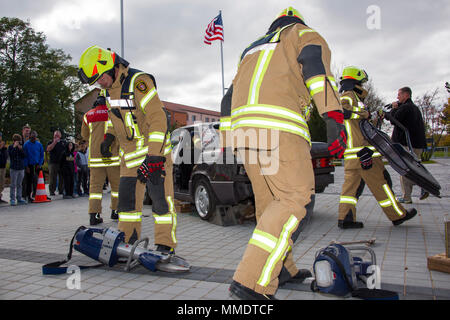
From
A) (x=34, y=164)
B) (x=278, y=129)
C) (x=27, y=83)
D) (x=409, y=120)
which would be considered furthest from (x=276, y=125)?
(x=27, y=83)

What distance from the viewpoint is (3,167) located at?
1002 centimetres

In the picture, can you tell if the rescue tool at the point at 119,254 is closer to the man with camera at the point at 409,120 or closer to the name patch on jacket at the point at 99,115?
the name patch on jacket at the point at 99,115

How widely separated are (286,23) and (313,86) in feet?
2.05

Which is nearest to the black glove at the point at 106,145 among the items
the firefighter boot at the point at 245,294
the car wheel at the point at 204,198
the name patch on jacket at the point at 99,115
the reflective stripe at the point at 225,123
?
the name patch on jacket at the point at 99,115

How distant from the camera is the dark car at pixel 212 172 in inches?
225

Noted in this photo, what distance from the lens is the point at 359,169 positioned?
5266mm

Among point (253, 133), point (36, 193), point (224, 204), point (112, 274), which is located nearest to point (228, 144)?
point (253, 133)

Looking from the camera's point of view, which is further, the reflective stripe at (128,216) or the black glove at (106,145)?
the black glove at (106,145)

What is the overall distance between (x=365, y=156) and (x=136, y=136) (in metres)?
3.15

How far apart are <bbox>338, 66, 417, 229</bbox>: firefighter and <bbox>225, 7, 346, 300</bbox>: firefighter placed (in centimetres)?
277

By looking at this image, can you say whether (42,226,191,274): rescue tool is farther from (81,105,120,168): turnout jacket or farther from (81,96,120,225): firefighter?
(81,105,120,168): turnout jacket

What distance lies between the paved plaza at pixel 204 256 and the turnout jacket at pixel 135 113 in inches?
49.2

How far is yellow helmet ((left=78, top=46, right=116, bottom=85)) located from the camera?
3529 mm

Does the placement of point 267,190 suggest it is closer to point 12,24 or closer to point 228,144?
point 228,144
